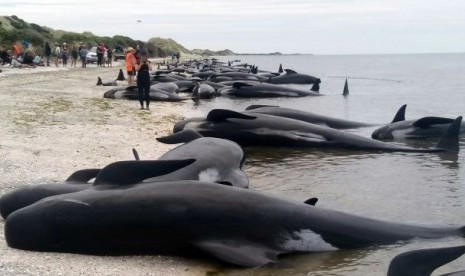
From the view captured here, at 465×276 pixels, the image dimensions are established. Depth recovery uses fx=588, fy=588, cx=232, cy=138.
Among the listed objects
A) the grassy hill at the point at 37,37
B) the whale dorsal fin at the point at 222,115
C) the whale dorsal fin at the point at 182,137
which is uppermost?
the grassy hill at the point at 37,37

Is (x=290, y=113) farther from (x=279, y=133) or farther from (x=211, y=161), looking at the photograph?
(x=211, y=161)

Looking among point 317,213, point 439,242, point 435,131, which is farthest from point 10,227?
point 435,131

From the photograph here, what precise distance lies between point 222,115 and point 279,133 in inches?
53.4

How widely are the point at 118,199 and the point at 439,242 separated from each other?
366 cm

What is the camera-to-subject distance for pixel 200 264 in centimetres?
618

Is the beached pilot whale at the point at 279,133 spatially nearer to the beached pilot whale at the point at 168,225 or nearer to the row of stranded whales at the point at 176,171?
the row of stranded whales at the point at 176,171

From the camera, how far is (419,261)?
4.71 metres

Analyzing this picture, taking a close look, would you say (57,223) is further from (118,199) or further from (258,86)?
(258,86)

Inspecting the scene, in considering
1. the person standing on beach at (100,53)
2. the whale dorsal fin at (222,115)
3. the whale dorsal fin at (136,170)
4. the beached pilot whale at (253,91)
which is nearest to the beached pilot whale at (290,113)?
the whale dorsal fin at (222,115)

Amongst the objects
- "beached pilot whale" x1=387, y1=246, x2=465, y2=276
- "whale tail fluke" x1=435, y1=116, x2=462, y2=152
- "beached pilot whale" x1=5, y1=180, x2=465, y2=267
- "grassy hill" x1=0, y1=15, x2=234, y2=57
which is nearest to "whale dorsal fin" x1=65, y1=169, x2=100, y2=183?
"beached pilot whale" x1=5, y1=180, x2=465, y2=267

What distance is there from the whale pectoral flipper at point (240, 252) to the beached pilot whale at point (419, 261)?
173 cm

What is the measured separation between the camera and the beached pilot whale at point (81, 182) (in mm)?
6492

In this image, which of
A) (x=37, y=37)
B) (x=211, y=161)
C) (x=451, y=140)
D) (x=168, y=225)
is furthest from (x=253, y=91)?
(x=37, y=37)

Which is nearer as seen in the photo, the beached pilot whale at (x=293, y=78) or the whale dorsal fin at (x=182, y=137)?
the whale dorsal fin at (x=182, y=137)
